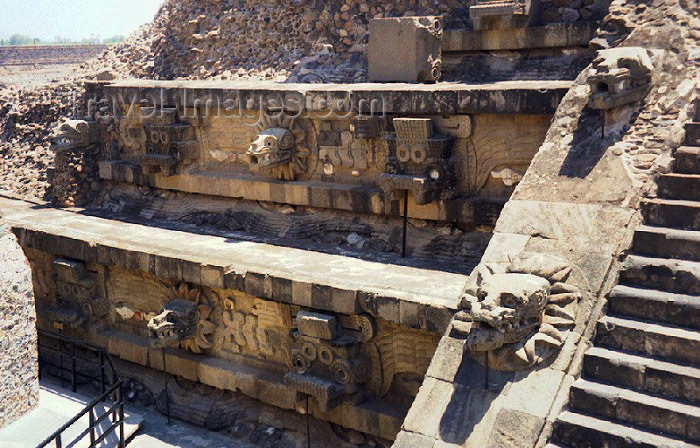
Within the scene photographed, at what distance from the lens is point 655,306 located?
6.06 metres

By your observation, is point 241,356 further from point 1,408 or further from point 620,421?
point 620,421

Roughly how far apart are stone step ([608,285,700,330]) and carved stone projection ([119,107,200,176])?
7255 mm

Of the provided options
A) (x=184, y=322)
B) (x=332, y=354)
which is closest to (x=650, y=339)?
(x=332, y=354)

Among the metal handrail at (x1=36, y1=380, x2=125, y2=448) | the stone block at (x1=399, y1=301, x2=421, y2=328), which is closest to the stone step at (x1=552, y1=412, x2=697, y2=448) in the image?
the stone block at (x1=399, y1=301, x2=421, y2=328)

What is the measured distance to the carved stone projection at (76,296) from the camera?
11.5 metres

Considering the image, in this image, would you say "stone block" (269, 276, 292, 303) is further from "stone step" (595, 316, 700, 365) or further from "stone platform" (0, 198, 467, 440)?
"stone step" (595, 316, 700, 365)

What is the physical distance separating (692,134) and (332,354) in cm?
393

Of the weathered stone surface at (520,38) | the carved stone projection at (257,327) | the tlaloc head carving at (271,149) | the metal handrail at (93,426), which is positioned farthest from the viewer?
the weathered stone surface at (520,38)

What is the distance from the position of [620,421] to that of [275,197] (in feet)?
20.3

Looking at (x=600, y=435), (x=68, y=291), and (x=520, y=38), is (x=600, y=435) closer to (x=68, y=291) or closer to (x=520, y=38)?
(x=520, y=38)

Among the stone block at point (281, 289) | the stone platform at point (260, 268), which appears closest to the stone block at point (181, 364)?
the stone platform at point (260, 268)

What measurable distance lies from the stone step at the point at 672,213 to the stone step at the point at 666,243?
0.22 feet

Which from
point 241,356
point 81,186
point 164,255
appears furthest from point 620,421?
point 81,186

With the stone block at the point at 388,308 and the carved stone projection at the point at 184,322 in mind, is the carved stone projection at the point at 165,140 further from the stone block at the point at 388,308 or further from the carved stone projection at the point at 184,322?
the stone block at the point at 388,308
